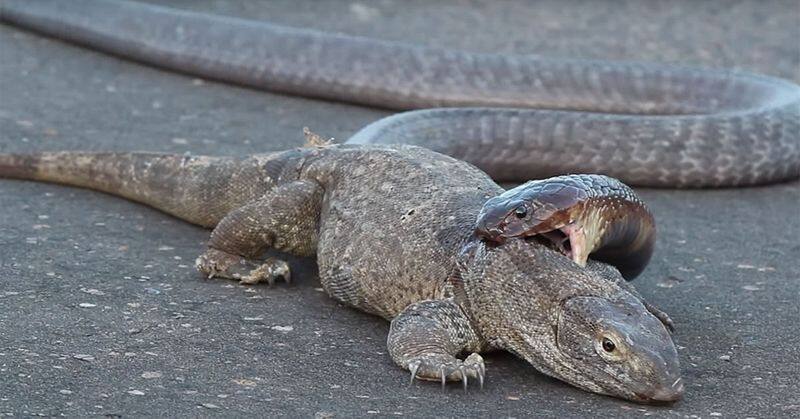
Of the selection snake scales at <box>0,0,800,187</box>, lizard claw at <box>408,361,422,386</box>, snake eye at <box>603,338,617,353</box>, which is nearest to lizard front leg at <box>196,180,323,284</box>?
lizard claw at <box>408,361,422,386</box>

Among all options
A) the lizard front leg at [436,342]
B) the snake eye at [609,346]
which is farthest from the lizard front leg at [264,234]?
the snake eye at [609,346]

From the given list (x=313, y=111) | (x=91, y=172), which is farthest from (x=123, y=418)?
(x=313, y=111)

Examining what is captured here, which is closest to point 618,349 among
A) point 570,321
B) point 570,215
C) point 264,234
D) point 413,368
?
point 570,321

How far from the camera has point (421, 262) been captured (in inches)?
184

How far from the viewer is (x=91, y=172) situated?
6.33 m

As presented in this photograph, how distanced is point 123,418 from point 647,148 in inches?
153

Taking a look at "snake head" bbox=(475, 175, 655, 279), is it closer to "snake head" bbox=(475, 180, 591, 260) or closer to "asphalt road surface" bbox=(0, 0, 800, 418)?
"snake head" bbox=(475, 180, 591, 260)

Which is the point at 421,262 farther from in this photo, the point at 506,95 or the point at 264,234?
the point at 506,95

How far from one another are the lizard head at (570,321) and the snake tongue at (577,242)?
0.06 m

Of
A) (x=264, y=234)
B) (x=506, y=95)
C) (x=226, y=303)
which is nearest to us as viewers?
(x=226, y=303)

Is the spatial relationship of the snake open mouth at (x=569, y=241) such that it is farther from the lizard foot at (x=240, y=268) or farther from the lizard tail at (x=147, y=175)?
the lizard tail at (x=147, y=175)

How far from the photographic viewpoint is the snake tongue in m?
4.46

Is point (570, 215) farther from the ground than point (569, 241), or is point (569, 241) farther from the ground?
point (570, 215)

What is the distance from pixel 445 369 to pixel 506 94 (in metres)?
4.70
